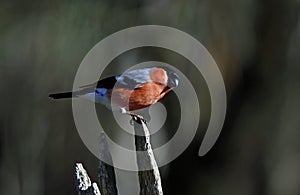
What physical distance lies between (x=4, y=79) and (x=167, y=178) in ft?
2.67

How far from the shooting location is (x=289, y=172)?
9.72ft

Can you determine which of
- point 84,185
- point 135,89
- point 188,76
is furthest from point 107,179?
point 188,76

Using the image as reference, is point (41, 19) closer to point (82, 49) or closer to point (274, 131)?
point (82, 49)

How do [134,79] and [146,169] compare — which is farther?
[134,79]

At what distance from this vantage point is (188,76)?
2877mm

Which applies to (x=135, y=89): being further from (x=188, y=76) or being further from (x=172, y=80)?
(x=188, y=76)

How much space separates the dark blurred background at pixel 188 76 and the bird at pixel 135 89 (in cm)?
93

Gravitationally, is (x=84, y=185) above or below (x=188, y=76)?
below

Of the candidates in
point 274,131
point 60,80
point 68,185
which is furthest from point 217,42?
point 68,185

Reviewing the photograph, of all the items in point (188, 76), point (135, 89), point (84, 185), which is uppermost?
point (188, 76)

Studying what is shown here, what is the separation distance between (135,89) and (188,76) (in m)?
1.09

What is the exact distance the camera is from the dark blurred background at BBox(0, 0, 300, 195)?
2.79 meters

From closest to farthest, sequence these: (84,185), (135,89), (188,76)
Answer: (84,185)
(135,89)
(188,76)

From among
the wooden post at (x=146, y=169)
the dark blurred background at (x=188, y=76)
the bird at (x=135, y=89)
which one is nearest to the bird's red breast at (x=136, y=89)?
the bird at (x=135, y=89)
